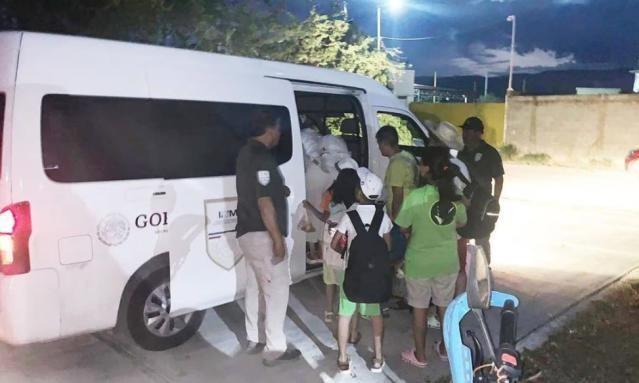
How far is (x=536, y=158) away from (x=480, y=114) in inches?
152

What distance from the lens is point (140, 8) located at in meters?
9.05

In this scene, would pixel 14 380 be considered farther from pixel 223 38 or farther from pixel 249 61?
pixel 223 38

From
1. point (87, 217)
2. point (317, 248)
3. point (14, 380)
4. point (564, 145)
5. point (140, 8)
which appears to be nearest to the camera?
point (87, 217)

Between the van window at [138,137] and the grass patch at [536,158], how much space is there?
→ 18.9 meters

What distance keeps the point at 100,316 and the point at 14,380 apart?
82 cm

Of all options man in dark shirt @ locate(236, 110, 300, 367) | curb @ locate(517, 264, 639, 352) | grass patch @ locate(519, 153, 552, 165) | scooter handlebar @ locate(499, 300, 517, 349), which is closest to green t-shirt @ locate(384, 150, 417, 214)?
man in dark shirt @ locate(236, 110, 300, 367)

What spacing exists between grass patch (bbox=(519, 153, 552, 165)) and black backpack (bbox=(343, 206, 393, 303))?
63.2ft

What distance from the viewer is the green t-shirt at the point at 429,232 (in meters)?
3.92

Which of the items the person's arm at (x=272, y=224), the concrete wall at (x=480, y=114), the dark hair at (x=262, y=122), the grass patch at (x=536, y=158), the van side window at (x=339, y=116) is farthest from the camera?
the concrete wall at (x=480, y=114)

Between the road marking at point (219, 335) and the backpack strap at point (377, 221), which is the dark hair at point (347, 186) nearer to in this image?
the backpack strap at point (377, 221)

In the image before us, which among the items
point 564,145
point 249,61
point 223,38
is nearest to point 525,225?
point 223,38

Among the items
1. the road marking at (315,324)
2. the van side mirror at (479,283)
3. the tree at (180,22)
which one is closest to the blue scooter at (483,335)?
the van side mirror at (479,283)

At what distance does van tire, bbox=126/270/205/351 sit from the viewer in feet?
13.0

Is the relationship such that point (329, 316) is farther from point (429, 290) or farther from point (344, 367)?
point (429, 290)
